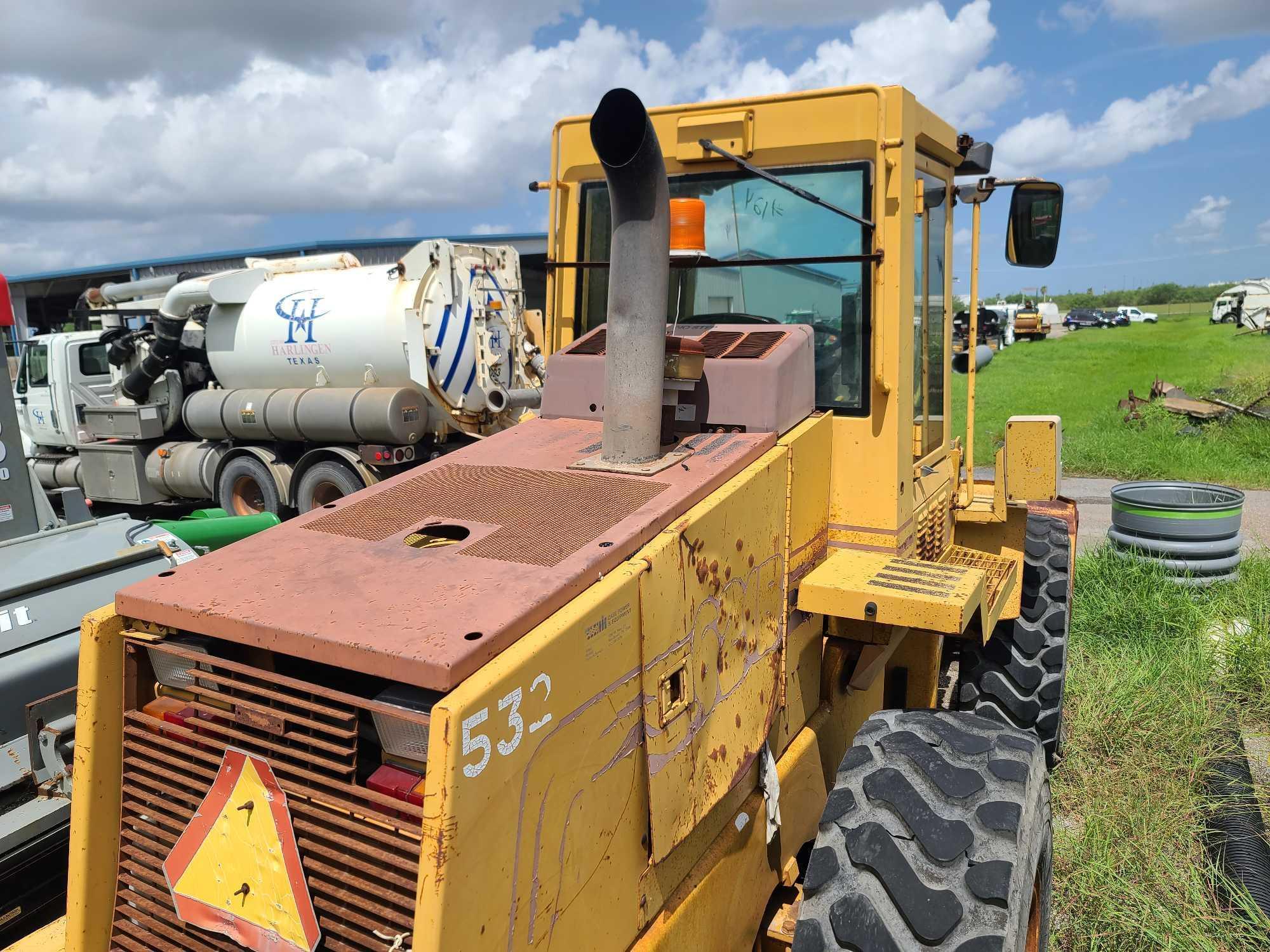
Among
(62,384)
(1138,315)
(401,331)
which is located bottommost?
(62,384)

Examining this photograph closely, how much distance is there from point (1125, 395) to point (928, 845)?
20.3 m

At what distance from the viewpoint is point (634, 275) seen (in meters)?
2.36

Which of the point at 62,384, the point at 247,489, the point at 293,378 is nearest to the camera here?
the point at 293,378

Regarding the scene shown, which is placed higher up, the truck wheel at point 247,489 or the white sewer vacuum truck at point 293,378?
the white sewer vacuum truck at point 293,378

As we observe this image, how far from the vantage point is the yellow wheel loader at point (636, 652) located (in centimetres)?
172

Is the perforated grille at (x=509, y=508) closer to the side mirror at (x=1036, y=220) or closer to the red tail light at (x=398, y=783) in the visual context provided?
the red tail light at (x=398, y=783)

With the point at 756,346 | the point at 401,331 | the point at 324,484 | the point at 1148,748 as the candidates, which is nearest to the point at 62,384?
the point at 324,484

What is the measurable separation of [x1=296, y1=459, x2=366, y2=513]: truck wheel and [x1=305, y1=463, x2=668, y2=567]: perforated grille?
23.7 ft

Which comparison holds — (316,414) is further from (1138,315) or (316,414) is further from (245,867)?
(1138,315)

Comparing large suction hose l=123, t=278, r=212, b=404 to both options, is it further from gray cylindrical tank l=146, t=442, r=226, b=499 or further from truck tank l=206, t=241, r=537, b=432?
gray cylindrical tank l=146, t=442, r=226, b=499

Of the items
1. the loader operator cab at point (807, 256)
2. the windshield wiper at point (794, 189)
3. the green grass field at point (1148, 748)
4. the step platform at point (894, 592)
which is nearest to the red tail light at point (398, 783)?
the step platform at point (894, 592)

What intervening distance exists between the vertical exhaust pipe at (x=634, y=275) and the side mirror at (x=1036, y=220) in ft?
6.58

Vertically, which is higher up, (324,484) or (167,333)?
(167,333)

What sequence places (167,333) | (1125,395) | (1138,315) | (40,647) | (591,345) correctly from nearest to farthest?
(591,345), (40,647), (167,333), (1125,395), (1138,315)
